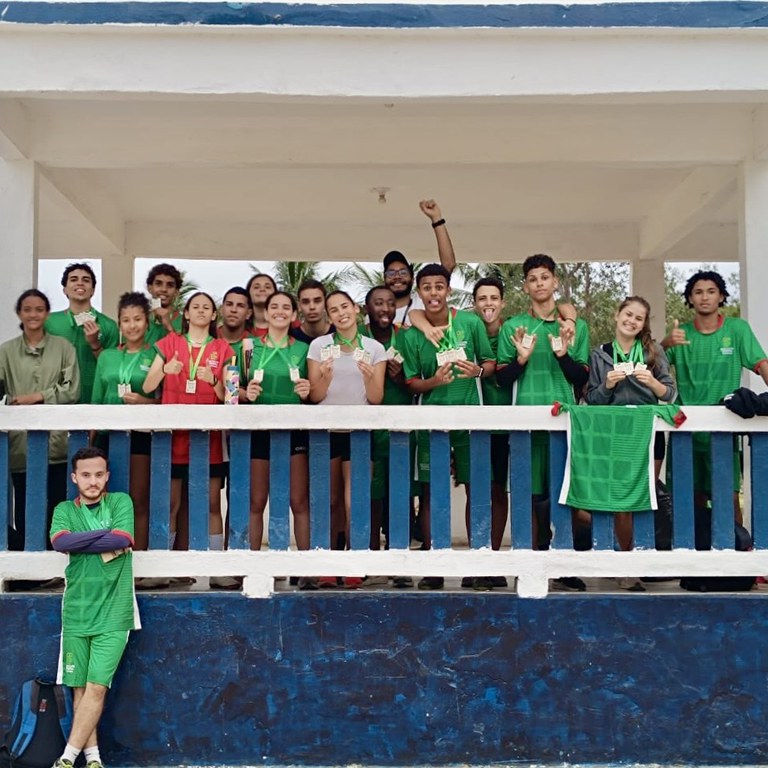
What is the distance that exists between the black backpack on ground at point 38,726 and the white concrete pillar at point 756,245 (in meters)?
4.07

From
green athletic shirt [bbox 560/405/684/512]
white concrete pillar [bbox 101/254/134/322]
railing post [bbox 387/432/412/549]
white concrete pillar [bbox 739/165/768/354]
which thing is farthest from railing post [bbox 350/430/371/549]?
white concrete pillar [bbox 101/254/134/322]

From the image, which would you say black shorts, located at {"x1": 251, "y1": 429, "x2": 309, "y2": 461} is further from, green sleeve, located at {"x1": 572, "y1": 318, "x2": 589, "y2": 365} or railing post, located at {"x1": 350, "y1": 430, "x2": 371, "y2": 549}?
green sleeve, located at {"x1": 572, "y1": 318, "x2": 589, "y2": 365}

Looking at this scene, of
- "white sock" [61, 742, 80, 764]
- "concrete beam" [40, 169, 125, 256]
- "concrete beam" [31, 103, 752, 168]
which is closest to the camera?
"white sock" [61, 742, 80, 764]

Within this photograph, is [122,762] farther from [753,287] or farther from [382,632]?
[753,287]

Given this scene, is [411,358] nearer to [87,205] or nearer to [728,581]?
[728,581]

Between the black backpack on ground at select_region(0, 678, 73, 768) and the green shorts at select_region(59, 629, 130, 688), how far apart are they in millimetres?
135

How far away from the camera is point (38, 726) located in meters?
4.45

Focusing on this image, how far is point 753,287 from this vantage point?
5613 mm

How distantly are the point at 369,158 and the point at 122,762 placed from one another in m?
3.68

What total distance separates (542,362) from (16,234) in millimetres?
3054

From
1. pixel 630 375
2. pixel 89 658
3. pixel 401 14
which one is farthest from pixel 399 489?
pixel 401 14

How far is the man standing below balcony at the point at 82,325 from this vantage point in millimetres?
5551

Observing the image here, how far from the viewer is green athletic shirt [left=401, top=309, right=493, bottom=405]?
511 cm

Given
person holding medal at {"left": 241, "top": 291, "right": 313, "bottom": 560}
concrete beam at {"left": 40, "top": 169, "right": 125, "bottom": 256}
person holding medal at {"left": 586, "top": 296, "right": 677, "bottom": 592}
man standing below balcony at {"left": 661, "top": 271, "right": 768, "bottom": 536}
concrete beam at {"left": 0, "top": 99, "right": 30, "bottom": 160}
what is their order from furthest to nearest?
concrete beam at {"left": 40, "top": 169, "right": 125, "bottom": 256}, concrete beam at {"left": 0, "top": 99, "right": 30, "bottom": 160}, man standing below balcony at {"left": 661, "top": 271, "right": 768, "bottom": 536}, person holding medal at {"left": 241, "top": 291, "right": 313, "bottom": 560}, person holding medal at {"left": 586, "top": 296, "right": 677, "bottom": 592}
